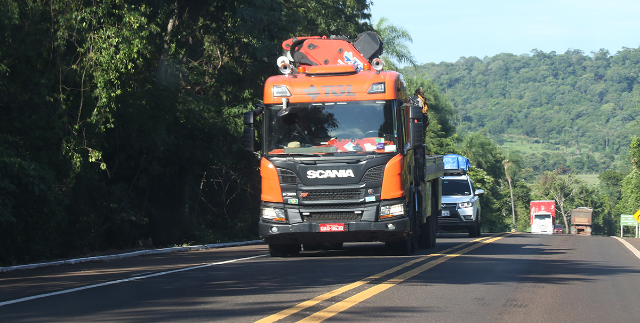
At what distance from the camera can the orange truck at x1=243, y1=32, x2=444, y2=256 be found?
1244 cm

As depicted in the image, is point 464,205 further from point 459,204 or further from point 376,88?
point 376,88

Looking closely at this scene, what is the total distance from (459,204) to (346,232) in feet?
40.3

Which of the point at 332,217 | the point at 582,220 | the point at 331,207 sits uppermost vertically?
the point at 331,207

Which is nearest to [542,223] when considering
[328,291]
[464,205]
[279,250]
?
[464,205]

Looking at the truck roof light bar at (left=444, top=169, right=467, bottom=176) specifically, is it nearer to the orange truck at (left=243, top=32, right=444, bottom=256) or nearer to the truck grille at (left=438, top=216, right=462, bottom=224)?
the truck grille at (left=438, top=216, right=462, bottom=224)

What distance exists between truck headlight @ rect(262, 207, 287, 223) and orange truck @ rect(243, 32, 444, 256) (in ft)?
0.06

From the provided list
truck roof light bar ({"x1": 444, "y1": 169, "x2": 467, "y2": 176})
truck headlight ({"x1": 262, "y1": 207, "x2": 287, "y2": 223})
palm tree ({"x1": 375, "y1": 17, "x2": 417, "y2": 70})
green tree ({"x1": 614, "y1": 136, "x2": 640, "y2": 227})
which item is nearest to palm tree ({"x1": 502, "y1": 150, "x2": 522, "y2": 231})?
green tree ({"x1": 614, "y1": 136, "x2": 640, "y2": 227})

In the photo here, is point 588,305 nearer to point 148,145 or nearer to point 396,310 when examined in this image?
point 396,310

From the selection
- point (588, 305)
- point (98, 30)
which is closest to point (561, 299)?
point (588, 305)

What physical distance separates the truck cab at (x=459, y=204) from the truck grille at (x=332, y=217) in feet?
37.7

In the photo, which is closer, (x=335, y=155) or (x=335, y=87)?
(x=335, y=155)

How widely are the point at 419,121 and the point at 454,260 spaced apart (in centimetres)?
260

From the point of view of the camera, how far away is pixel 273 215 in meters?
12.9

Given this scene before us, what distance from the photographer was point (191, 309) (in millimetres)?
7293
